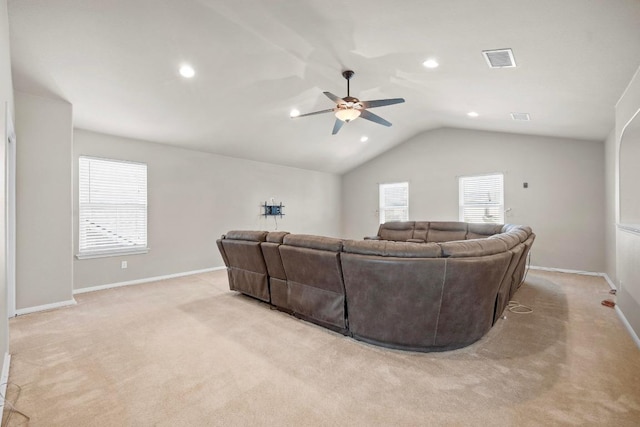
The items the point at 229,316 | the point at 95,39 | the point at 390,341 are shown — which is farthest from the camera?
the point at 229,316

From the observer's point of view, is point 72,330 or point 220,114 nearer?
point 72,330

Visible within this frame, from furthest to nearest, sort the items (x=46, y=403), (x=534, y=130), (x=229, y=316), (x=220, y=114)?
1. (x=534, y=130)
2. (x=220, y=114)
3. (x=229, y=316)
4. (x=46, y=403)

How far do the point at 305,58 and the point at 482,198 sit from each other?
496 cm

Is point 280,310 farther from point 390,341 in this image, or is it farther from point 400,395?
point 400,395

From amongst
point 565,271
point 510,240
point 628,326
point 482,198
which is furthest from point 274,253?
point 565,271

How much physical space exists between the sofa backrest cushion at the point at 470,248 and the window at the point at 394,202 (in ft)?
17.2

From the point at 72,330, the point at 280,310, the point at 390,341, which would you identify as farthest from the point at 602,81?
the point at 72,330

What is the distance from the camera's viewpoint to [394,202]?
25.6ft

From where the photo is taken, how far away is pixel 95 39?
9.12 ft

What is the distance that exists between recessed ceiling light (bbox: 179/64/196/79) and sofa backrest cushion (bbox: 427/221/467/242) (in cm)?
505

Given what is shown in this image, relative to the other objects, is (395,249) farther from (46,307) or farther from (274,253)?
(46,307)

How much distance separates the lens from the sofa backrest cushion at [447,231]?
5.62 m

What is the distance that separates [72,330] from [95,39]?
2.87 meters

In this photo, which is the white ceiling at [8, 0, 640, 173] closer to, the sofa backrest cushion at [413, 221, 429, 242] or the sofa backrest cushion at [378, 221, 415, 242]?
the sofa backrest cushion at [413, 221, 429, 242]
